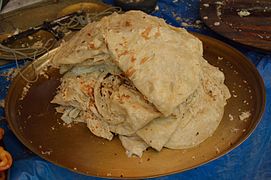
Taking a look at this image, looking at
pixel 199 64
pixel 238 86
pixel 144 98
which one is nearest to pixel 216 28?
pixel 238 86

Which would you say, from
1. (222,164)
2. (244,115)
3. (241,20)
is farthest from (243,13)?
(222,164)

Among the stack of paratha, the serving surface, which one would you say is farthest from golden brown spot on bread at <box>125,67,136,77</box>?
the serving surface

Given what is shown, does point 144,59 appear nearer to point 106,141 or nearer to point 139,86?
point 139,86

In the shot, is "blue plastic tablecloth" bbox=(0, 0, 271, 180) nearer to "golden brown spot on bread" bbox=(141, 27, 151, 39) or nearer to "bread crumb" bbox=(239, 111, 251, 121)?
"bread crumb" bbox=(239, 111, 251, 121)

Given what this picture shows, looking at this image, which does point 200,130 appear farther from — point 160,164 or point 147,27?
point 147,27

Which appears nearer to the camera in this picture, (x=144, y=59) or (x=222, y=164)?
(x=144, y=59)

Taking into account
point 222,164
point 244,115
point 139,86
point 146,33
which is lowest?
point 222,164
